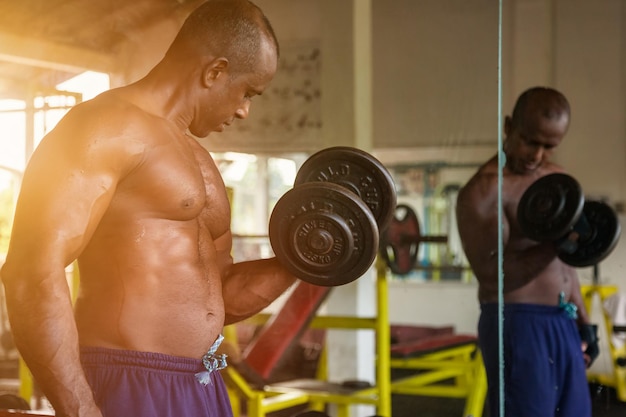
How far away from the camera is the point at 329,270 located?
148cm

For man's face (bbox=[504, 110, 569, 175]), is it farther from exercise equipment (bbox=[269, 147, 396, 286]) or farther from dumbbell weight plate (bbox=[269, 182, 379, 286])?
dumbbell weight plate (bbox=[269, 182, 379, 286])

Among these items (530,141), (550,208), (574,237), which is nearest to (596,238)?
(574,237)

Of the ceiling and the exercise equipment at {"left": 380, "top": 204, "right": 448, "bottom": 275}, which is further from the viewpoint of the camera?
the exercise equipment at {"left": 380, "top": 204, "right": 448, "bottom": 275}

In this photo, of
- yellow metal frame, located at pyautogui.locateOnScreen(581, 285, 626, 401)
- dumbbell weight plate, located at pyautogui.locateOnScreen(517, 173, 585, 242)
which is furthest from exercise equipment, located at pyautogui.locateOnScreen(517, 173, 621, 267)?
yellow metal frame, located at pyautogui.locateOnScreen(581, 285, 626, 401)

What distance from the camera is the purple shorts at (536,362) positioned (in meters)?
2.29

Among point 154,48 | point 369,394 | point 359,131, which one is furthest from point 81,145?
point 369,394

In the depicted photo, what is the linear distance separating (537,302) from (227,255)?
1.10 metres

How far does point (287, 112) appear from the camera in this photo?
2.21m

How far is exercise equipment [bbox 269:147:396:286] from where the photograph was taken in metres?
1.43

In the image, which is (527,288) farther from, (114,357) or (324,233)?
(114,357)

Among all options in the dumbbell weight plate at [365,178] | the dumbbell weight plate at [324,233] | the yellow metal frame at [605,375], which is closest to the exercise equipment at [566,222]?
the yellow metal frame at [605,375]

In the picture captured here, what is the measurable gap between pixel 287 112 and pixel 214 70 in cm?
77

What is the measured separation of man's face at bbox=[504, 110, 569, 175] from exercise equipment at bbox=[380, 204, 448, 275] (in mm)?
494

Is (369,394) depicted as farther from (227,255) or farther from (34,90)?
(34,90)
